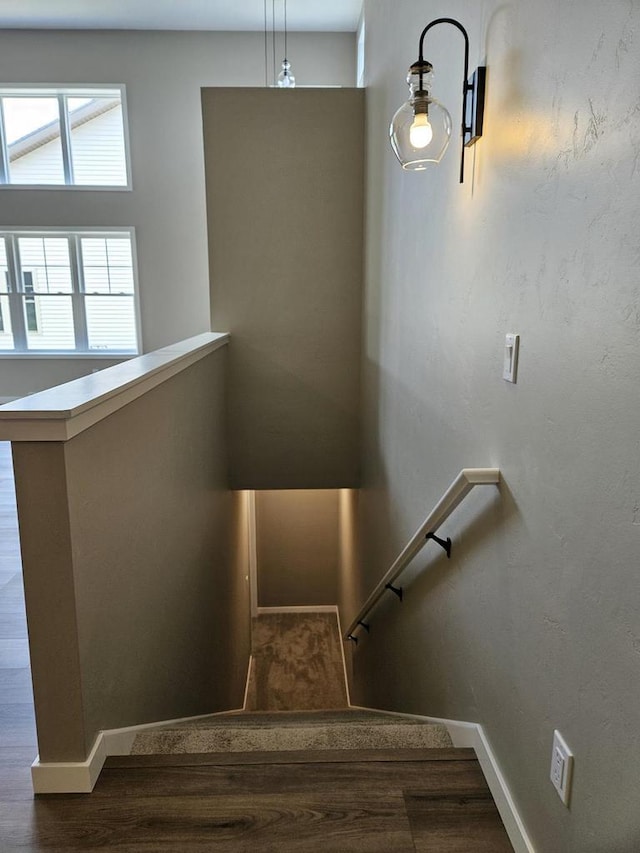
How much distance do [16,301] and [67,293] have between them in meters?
0.60

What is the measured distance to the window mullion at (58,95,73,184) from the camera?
6.23m

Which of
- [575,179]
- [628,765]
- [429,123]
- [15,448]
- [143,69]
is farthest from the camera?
[143,69]

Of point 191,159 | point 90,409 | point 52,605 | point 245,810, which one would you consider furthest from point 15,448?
point 191,159

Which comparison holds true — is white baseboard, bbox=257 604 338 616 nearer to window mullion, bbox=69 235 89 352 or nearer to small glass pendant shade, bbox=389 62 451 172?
window mullion, bbox=69 235 89 352

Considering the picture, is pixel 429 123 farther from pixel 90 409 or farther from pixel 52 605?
pixel 52 605

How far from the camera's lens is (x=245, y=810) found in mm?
1412

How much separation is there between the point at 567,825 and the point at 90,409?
137 centimetres

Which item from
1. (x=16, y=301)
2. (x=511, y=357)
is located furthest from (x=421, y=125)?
(x=16, y=301)

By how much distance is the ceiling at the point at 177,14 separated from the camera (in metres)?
5.31

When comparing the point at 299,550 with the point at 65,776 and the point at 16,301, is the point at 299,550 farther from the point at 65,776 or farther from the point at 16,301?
the point at 65,776

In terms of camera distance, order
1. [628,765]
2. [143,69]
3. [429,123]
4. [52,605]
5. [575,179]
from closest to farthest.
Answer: [628,765] → [575,179] → [52,605] → [429,123] → [143,69]

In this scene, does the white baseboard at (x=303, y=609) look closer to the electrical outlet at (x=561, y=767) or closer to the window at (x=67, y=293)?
the window at (x=67, y=293)

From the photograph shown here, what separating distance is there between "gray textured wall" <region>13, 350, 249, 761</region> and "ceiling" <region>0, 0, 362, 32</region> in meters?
4.38

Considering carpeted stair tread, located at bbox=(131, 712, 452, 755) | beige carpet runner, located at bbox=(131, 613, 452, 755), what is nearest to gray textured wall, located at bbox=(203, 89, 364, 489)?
beige carpet runner, located at bbox=(131, 613, 452, 755)
